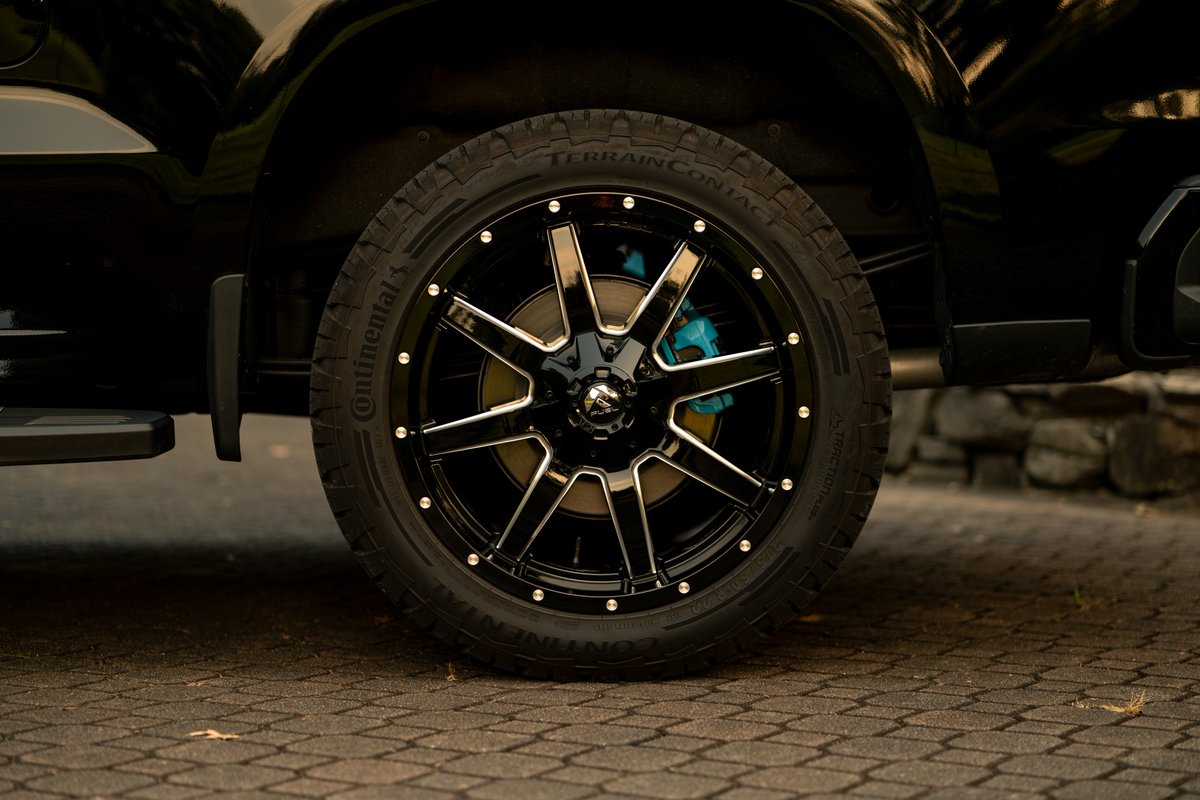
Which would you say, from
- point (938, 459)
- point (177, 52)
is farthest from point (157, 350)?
point (938, 459)

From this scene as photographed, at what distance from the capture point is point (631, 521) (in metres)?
2.99

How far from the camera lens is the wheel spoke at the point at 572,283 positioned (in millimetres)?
2967

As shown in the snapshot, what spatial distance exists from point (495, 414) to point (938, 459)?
4234 mm

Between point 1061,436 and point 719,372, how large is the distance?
387 centimetres

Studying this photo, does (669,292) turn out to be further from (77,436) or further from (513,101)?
(77,436)

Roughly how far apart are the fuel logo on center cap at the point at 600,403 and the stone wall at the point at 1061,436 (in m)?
3.46

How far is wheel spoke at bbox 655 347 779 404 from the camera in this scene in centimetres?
297

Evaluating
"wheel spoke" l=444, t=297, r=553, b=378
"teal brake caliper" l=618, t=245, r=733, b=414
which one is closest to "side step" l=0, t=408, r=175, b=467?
"wheel spoke" l=444, t=297, r=553, b=378

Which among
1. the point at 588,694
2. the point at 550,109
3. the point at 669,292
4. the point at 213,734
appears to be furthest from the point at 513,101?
the point at 213,734

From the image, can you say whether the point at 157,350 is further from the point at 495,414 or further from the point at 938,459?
the point at 938,459

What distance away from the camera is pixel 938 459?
6.80 metres

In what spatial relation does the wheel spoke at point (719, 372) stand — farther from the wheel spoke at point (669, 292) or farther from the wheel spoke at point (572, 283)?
the wheel spoke at point (572, 283)

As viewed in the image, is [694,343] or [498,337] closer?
[498,337]

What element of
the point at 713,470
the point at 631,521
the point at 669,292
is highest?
the point at 669,292
